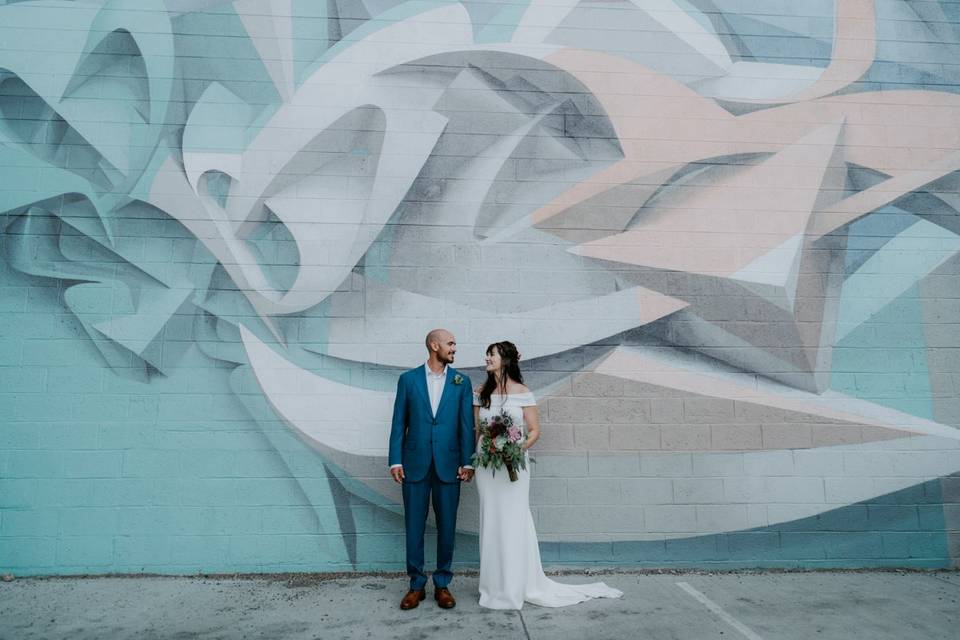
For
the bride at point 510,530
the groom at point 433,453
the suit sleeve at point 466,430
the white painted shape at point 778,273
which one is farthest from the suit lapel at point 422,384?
the white painted shape at point 778,273

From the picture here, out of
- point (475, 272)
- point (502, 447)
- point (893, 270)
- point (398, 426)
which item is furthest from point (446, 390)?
point (893, 270)

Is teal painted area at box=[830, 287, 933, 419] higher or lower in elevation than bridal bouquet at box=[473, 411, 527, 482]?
higher

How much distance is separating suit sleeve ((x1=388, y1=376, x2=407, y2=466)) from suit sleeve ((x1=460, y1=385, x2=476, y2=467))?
1.33ft

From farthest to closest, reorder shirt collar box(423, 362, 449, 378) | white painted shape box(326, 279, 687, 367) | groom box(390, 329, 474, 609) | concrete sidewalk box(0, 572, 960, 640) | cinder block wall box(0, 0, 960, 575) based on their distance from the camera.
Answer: white painted shape box(326, 279, 687, 367) < cinder block wall box(0, 0, 960, 575) < shirt collar box(423, 362, 449, 378) < groom box(390, 329, 474, 609) < concrete sidewalk box(0, 572, 960, 640)

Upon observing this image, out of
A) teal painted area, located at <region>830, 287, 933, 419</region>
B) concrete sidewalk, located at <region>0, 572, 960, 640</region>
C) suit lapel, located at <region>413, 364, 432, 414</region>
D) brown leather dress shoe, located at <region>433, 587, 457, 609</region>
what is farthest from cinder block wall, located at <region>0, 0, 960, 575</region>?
brown leather dress shoe, located at <region>433, 587, 457, 609</region>

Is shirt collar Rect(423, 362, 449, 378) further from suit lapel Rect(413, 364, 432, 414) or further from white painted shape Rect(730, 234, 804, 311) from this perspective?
white painted shape Rect(730, 234, 804, 311)

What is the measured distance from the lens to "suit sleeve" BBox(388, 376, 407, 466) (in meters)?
4.21

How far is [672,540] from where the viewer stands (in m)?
4.83

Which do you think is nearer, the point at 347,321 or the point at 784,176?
the point at 347,321

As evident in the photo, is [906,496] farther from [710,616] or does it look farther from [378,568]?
[378,568]

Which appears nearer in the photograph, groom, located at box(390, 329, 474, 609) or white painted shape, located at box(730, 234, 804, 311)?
groom, located at box(390, 329, 474, 609)

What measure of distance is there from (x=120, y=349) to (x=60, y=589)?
1767 millimetres

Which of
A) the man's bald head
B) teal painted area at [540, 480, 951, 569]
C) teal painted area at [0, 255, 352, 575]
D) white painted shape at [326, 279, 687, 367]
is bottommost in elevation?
teal painted area at [540, 480, 951, 569]

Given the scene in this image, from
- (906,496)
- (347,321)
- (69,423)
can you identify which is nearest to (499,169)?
(347,321)
